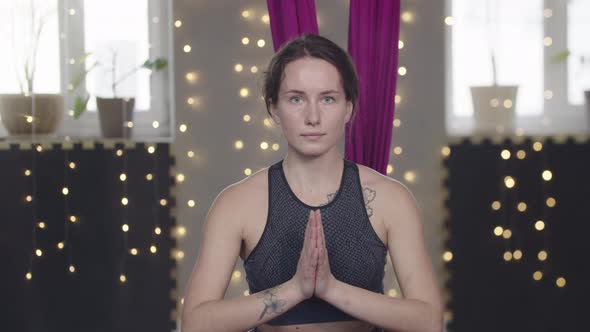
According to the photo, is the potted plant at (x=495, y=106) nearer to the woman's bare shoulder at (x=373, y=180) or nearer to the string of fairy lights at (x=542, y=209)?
the string of fairy lights at (x=542, y=209)

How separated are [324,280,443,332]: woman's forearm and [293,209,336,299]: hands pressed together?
28 mm

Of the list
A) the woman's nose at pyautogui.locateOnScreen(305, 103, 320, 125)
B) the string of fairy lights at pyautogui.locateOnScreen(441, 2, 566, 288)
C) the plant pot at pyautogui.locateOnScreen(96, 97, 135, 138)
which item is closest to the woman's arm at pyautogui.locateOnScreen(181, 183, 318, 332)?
the woman's nose at pyautogui.locateOnScreen(305, 103, 320, 125)

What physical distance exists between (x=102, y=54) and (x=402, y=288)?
7.11 ft

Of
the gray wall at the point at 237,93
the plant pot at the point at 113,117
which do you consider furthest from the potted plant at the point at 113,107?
the gray wall at the point at 237,93

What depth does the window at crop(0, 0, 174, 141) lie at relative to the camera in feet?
10.8

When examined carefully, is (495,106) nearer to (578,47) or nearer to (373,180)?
(578,47)

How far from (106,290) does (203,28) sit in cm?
116

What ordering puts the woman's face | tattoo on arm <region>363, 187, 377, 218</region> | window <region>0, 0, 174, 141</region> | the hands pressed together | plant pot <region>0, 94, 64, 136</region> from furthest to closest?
window <region>0, 0, 174, 141</region> < plant pot <region>0, 94, 64, 136</region> < tattoo on arm <region>363, 187, 377, 218</region> < the woman's face < the hands pressed together

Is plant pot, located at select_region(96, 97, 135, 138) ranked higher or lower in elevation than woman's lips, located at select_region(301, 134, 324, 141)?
higher

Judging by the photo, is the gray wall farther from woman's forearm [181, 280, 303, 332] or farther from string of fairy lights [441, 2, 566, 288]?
woman's forearm [181, 280, 303, 332]

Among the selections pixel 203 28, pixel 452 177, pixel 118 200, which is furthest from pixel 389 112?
pixel 118 200

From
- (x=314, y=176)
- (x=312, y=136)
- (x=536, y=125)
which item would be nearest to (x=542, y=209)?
(x=536, y=125)

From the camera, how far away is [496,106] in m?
3.34

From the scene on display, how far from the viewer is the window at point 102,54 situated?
3.30 meters
